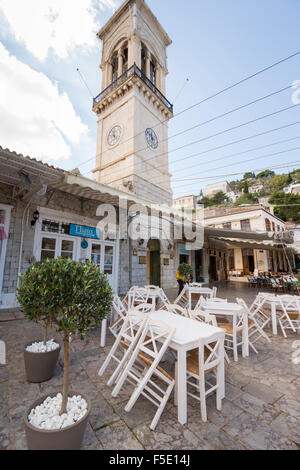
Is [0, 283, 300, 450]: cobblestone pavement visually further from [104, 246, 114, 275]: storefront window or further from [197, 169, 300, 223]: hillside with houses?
[197, 169, 300, 223]: hillside with houses

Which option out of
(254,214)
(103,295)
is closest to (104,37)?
(254,214)

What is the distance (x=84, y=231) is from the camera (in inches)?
277

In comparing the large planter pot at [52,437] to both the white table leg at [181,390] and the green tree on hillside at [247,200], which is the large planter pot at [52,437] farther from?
the green tree on hillside at [247,200]

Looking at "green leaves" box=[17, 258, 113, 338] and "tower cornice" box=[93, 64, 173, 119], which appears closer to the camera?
"green leaves" box=[17, 258, 113, 338]

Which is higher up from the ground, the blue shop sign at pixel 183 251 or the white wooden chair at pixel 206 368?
the blue shop sign at pixel 183 251

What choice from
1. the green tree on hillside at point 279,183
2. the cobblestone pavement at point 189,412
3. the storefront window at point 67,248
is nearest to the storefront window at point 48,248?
the storefront window at point 67,248

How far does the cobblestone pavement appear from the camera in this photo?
1503 mm

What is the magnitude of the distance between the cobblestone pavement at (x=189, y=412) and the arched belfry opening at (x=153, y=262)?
709 centimetres

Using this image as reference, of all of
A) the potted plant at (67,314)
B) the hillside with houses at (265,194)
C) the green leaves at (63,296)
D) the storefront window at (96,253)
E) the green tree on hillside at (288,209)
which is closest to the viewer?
the potted plant at (67,314)

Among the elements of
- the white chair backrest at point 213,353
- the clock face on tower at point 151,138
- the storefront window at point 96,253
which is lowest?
the white chair backrest at point 213,353

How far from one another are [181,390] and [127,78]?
14.7 meters

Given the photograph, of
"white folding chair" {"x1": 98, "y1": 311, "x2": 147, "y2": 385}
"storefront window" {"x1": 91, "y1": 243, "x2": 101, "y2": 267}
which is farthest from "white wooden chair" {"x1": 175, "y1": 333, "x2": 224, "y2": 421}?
"storefront window" {"x1": 91, "y1": 243, "x2": 101, "y2": 267}

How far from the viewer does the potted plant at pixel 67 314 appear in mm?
1316

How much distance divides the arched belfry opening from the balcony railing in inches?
394
